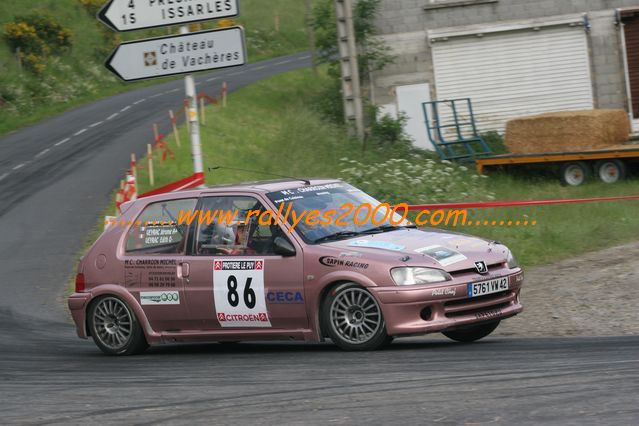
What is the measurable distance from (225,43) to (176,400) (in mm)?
6529

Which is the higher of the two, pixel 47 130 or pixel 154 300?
pixel 47 130

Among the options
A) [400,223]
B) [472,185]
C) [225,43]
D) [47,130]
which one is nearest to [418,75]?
[472,185]

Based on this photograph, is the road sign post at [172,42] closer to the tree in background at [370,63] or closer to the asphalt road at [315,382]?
the asphalt road at [315,382]

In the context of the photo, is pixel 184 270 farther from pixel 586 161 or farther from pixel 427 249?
pixel 586 161

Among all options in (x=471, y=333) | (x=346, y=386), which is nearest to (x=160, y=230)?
(x=471, y=333)

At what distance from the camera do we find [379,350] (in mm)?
9273

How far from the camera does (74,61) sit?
5044cm

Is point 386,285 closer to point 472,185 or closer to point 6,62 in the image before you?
point 472,185

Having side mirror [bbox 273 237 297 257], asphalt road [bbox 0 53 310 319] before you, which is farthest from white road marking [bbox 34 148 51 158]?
side mirror [bbox 273 237 297 257]

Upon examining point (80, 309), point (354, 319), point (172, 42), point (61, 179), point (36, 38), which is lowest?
point (354, 319)

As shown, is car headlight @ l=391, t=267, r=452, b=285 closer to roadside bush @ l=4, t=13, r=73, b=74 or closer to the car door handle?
the car door handle

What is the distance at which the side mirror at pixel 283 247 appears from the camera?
9672 millimetres

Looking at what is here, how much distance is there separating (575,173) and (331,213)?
1731 centimetres

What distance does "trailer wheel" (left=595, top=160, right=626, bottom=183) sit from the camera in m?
25.5
